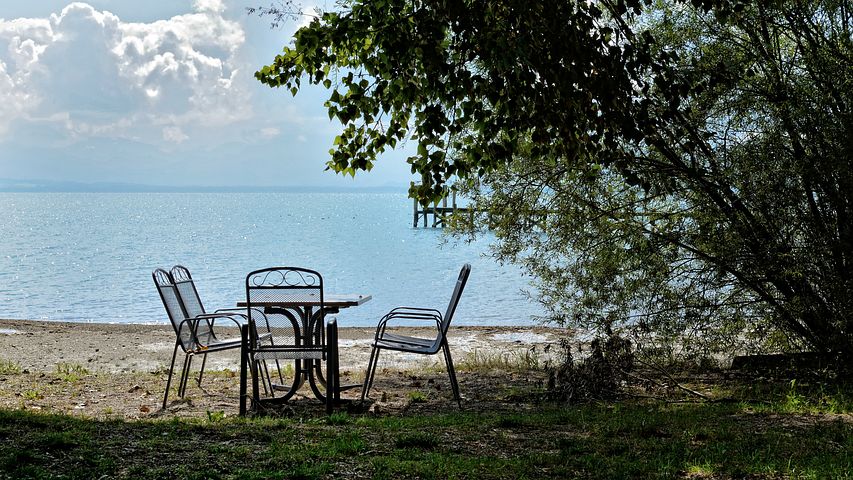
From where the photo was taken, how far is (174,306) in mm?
7914

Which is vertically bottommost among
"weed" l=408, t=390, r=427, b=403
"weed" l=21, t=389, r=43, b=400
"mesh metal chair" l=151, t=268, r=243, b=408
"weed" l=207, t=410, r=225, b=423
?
"weed" l=21, t=389, r=43, b=400

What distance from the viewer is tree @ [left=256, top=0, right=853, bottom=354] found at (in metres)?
6.26

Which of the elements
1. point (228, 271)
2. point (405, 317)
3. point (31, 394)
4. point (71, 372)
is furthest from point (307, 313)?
point (228, 271)

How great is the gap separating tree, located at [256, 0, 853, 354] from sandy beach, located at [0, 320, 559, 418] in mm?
1392

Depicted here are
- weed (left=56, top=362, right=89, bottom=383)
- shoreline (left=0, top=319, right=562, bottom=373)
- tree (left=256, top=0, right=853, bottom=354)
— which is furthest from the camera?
shoreline (left=0, top=319, right=562, bottom=373)

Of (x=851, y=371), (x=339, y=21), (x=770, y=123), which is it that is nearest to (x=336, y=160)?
(x=339, y=21)

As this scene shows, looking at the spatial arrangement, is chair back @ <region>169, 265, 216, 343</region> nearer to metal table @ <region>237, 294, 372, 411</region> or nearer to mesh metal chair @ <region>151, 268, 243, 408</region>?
mesh metal chair @ <region>151, 268, 243, 408</region>

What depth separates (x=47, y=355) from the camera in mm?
11555

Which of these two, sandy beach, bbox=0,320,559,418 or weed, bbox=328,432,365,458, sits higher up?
weed, bbox=328,432,365,458

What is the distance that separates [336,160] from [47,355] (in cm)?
640

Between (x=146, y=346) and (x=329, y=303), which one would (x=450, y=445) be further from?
(x=146, y=346)

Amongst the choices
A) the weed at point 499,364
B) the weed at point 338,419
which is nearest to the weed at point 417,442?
the weed at point 338,419

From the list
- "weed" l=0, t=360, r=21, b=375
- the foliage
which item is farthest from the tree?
"weed" l=0, t=360, r=21, b=375

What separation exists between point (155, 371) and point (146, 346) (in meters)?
3.04
